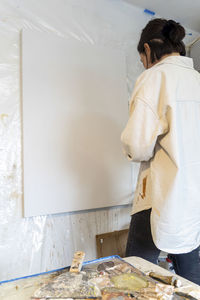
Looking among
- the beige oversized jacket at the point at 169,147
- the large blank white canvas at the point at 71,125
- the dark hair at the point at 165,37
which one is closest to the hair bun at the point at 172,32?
the dark hair at the point at 165,37

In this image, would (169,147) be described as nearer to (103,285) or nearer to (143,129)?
(143,129)

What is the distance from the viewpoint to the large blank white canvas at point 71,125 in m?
1.28

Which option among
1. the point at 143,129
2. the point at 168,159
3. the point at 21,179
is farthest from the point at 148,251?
the point at 21,179

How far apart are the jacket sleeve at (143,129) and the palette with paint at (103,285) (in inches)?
15.5

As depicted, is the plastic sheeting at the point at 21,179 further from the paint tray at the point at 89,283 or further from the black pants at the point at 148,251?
the paint tray at the point at 89,283

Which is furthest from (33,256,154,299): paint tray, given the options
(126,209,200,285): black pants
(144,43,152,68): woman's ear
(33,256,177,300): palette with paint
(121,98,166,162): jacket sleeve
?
(144,43,152,68): woman's ear

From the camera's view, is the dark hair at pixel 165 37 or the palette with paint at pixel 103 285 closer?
the palette with paint at pixel 103 285

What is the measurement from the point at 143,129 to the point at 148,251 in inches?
17.7

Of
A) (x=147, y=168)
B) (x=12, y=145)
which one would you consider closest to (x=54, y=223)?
(x=12, y=145)

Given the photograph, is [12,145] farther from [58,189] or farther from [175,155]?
[175,155]

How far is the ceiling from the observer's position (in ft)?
5.68

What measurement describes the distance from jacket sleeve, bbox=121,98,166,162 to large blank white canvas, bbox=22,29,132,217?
555 mm

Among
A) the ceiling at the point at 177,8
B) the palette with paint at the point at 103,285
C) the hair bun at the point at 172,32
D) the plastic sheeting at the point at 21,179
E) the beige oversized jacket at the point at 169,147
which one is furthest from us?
the ceiling at the point at 177,8

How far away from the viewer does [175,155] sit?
0.85 metres
